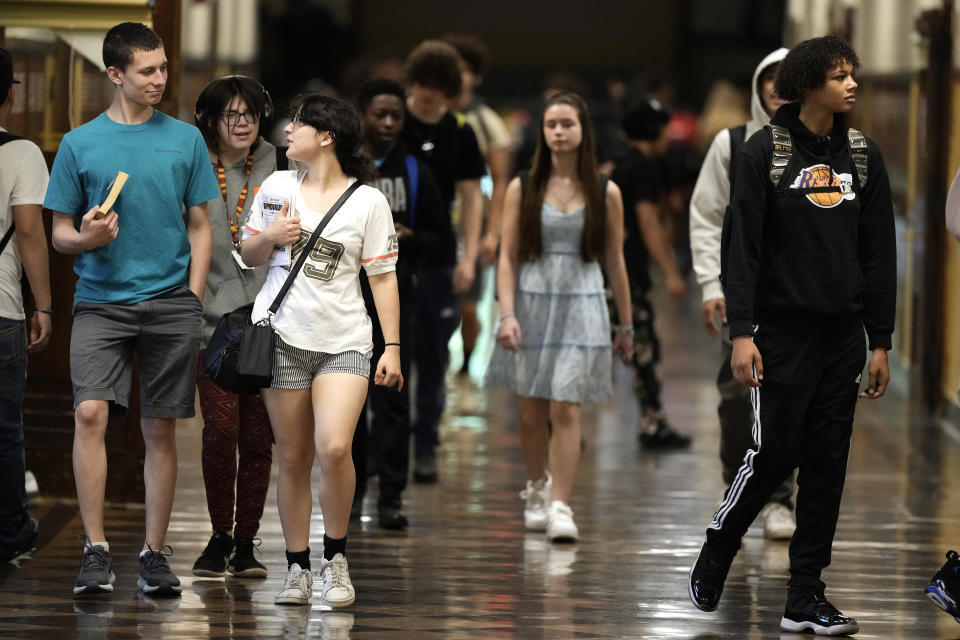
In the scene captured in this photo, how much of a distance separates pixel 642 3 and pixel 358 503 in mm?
22958

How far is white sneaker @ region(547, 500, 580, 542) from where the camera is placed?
6.52m

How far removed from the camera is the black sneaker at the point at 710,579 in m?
5.32

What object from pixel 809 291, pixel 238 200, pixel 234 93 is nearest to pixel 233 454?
pixel 238 200

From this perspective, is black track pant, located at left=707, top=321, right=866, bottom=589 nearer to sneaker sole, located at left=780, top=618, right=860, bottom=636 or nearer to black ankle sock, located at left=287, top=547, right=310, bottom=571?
sneaker sole, located at left=780, top=618, right=860, bottom=636

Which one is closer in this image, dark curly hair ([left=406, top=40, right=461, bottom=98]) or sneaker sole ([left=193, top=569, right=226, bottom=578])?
sneaker sole ([left=193, top=569, right=226, bottom=578])

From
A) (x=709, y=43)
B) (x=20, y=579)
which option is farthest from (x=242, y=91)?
(x=709, y=43)

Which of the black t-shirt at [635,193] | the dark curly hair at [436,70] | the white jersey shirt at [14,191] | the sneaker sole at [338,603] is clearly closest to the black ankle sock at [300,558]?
the sneaker sole at [338,603]

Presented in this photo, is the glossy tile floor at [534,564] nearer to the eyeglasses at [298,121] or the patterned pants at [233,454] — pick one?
the patterned pants at [233,454]

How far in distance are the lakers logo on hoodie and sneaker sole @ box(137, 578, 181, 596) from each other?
2465 mm

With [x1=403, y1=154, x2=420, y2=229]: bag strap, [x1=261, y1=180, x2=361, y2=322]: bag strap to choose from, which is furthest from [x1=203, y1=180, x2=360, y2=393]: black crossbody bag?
[x1=403, y1=154, x2=420, y2=229]: bag strap

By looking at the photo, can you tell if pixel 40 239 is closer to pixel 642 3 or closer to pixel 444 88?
pixel 444 88

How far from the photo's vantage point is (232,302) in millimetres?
5871

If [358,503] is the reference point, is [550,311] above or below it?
above

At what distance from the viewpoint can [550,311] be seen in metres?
6.73
